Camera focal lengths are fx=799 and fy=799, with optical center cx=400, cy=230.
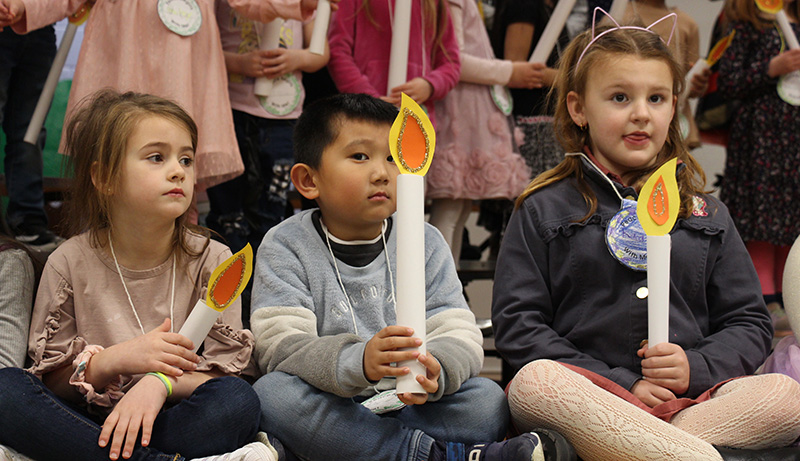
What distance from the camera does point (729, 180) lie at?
8.07ft

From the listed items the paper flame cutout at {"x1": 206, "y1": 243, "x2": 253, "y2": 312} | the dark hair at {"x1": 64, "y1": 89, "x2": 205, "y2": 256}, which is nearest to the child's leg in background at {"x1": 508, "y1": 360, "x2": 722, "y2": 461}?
the paper flame cutout at {"x1": 206, "y1": 243, "x2": 253, "y2": 312}

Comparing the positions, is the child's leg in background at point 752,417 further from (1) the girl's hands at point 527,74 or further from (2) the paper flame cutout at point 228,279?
(1) the girl's hands at point 527,74

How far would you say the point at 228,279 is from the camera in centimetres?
105

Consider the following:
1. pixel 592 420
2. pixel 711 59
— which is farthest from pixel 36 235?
pixel 711 59

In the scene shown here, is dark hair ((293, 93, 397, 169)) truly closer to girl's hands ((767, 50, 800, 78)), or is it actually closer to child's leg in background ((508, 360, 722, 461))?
child's leg in background ((508, 360, 722, 461))

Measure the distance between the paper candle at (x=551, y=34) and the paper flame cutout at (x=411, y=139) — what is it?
1474 mm

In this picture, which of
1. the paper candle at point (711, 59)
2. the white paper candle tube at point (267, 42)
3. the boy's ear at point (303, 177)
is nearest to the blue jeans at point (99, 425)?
the boy's ear at point (303, 177)

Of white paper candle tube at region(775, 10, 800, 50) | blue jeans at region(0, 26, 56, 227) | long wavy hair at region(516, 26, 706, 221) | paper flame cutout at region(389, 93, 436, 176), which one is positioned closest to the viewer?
paper flame cutout at region(389, 93, 436, 176)

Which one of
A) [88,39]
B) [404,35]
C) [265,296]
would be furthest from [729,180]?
[88,39]

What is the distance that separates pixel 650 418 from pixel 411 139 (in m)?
0.52

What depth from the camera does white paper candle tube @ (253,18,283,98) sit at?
6.57 ft

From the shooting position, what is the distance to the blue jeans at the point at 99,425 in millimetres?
1088

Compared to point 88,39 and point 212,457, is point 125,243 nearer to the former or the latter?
point 212,457

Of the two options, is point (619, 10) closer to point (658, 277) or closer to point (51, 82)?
point (658, 277)
